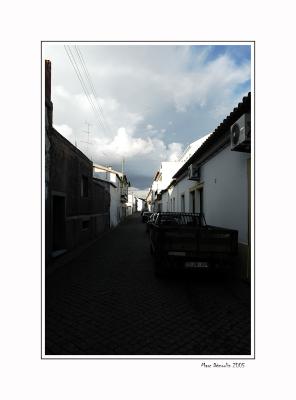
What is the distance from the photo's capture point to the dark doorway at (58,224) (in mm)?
9258

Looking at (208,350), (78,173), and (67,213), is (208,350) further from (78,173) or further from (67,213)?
(78,173)

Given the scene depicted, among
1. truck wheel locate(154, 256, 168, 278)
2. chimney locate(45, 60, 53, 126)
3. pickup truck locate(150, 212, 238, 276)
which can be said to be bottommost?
truck wheel locate(154, 256, 168, 278)

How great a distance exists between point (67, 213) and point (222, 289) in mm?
6916

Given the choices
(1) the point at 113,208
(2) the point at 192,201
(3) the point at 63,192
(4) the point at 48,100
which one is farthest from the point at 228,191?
(1) the point at 113,208

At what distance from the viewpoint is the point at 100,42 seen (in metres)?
2.92

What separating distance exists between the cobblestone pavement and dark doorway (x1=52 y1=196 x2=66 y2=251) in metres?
2.93

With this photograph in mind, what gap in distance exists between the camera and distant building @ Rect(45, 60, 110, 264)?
7.45 m

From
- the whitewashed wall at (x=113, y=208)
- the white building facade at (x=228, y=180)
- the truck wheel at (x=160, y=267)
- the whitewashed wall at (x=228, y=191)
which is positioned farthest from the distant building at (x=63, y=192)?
the whitewashed wall at (x=113, y=208)

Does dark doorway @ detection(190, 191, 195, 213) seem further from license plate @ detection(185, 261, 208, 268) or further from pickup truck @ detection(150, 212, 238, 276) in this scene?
license plate @ detection(185, 261, 208, 268)

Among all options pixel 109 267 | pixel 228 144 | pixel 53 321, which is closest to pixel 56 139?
pixel 109 267

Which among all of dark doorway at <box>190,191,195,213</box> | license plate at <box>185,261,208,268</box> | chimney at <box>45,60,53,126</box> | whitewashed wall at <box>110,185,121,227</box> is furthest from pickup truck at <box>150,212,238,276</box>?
whitewashed wall at <box>110,185,121,227</box>

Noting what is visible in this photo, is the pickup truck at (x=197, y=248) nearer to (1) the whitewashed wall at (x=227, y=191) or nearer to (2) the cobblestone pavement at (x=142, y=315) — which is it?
(2) the cobblestone pavement at (x=142, y=315)

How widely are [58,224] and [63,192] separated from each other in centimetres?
130

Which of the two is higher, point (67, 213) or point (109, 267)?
point (67, 213)
